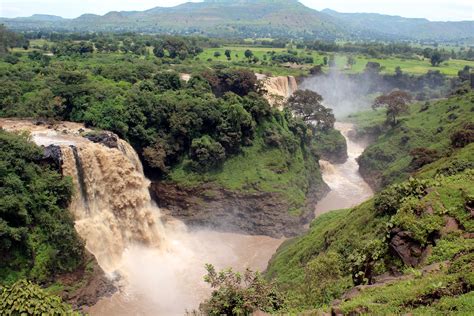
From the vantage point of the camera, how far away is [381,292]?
13.8 meters

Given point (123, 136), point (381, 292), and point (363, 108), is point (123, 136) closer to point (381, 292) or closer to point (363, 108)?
point (381, 292)

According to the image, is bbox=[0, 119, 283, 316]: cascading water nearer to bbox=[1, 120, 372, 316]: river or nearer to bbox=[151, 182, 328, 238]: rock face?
bbox=[1, 120, 372, 316]: river

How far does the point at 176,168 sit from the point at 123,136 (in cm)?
506

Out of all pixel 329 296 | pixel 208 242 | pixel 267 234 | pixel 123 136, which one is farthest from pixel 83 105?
pixel 329 296

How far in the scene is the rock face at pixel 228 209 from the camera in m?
36.1

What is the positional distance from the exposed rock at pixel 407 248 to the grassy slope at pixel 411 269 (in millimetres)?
260

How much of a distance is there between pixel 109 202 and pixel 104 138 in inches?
174

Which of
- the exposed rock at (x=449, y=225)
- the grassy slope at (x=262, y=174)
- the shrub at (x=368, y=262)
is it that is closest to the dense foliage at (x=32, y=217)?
the grassy slope at (x=262, y=174)

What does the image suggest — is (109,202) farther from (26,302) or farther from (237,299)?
(26,302)

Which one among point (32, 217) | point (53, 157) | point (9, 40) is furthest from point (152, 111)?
point (9, 40)

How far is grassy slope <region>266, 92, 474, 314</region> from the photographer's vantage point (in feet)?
40.5

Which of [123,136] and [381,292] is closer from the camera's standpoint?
[381,292]

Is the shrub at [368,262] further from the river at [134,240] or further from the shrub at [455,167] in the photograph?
the river at [134,240]

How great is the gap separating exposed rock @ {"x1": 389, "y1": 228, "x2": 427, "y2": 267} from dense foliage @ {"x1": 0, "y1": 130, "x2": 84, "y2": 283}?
1711cm
